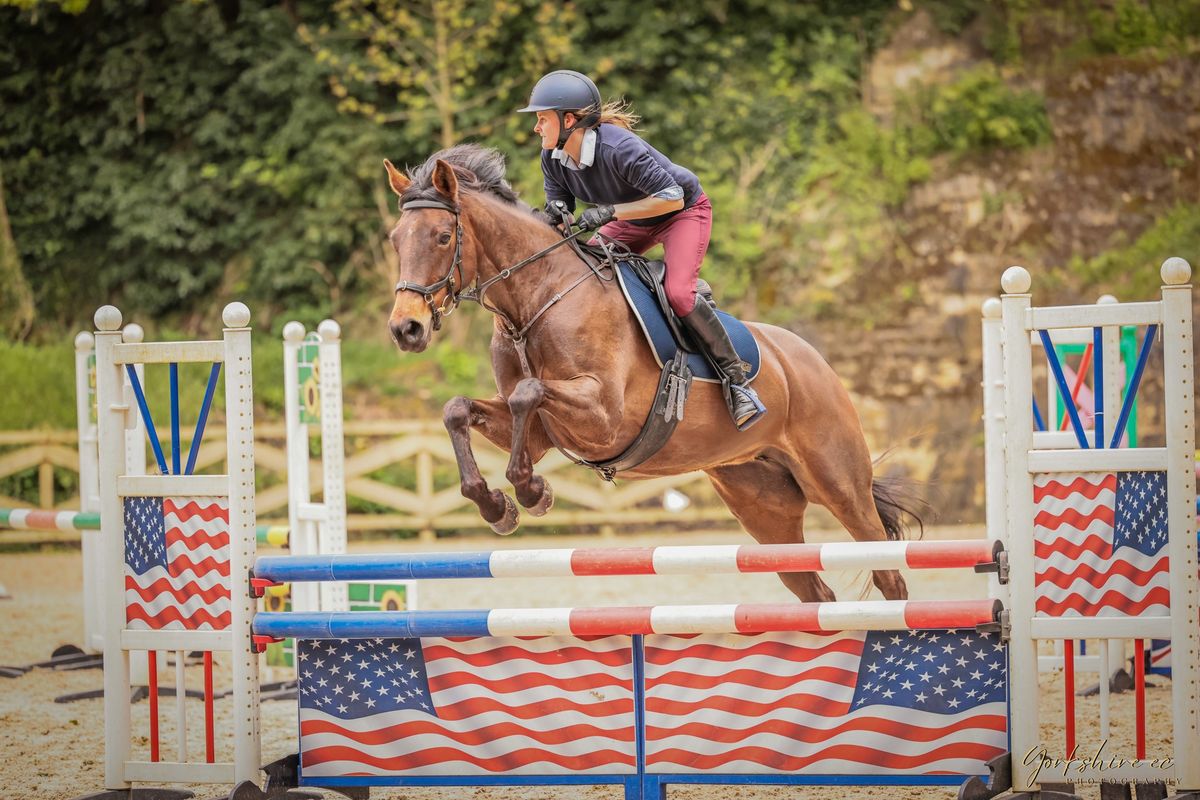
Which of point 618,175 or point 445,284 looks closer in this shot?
point 445,284

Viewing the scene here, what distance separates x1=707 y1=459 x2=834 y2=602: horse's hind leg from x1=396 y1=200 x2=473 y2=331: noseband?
155 cm

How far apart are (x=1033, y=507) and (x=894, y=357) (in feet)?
30.3

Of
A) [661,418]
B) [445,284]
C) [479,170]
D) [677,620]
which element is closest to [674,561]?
[677,620]

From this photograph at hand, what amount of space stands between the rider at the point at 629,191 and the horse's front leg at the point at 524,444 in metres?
0.72

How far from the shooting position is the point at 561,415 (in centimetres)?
395

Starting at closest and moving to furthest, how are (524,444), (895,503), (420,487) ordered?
(524,444) → (895,503) → (420,487)

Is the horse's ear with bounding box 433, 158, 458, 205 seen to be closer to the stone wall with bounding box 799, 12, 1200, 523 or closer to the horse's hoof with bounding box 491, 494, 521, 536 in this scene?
the horse's hoof with bounding box 491, 494, 521, 536

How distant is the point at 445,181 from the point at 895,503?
246cm

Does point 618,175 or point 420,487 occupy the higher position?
point 618,175

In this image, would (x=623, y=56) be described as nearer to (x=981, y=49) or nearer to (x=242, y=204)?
(x=981, y=49)

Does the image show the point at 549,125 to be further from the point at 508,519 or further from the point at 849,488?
the point at 849,488

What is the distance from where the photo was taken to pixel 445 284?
390cm

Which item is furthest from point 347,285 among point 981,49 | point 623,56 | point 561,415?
point 561,415

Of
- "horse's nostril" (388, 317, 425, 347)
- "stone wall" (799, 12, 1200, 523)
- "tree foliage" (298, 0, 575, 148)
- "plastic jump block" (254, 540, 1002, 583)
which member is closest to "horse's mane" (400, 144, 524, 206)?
"horse's nostril" (388, 317, 425, 347)
